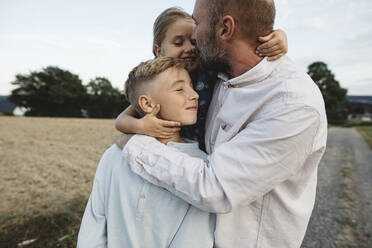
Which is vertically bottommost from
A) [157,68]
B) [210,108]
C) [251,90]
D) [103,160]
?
[103,160]

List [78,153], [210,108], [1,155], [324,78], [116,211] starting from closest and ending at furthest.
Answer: [116,211]
[210,108]
[1,155]
[78,153]
[324,78]

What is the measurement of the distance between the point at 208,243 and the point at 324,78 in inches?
2245

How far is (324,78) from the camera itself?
49906 mm

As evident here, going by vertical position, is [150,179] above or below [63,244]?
above

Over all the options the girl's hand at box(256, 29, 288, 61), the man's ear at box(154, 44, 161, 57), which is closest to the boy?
the girl's hand at box(256, 29, 288, 61)

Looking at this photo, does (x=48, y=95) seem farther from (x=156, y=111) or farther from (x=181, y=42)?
(x=156, y=111)

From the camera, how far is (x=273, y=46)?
5.36 feet

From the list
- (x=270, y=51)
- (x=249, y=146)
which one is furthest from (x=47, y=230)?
(x=270, y=51)

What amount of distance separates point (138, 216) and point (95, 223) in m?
0.41

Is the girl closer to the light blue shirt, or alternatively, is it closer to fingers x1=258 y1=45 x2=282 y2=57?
fingers x1=258 y1=45 x2=282 y2=57

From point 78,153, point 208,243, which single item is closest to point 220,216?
point 208,243

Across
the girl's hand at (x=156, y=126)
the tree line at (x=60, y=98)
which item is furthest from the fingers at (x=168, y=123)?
the tree line at (x=60, y=98)

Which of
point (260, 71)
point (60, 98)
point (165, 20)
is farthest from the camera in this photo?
point (60, 98)

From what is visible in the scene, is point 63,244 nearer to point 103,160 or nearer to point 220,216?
point 103,160
